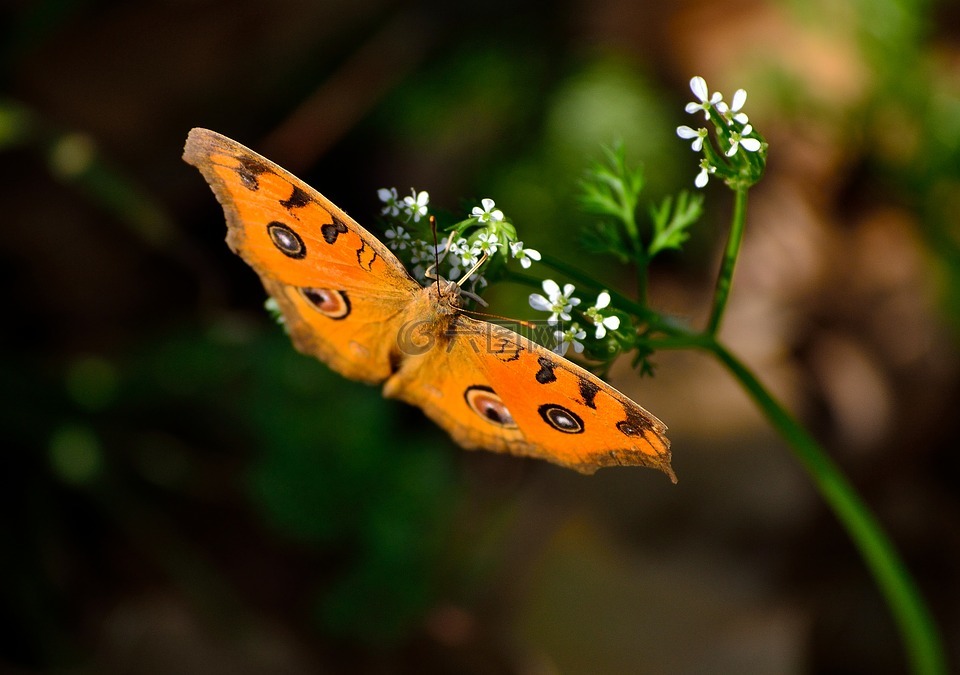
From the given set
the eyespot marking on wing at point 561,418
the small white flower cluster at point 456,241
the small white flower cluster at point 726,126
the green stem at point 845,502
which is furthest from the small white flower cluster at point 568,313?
the small white flower cluster at point 726,126

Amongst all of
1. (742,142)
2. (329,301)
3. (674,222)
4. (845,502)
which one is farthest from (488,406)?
(845,502)

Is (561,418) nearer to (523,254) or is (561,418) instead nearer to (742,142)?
(523,254)

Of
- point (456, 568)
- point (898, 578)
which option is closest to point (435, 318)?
point (898, 578)

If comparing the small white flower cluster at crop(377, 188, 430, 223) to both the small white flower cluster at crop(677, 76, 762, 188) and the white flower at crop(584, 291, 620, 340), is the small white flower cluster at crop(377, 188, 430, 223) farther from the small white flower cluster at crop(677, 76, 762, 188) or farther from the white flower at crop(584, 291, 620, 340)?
the small white flower cluster at crop(677, 76, 762, 188)

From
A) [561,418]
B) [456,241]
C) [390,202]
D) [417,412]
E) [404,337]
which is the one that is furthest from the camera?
[417,412]

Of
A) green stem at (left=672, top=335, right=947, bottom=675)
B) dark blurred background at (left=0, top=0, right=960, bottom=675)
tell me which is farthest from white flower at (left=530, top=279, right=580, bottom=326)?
dark blurred background at (left=0, top=0, right=960, bottom=675)

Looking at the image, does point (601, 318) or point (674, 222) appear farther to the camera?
point (674, 222)
